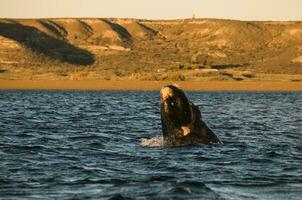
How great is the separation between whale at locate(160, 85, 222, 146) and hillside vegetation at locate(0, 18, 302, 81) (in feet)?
272

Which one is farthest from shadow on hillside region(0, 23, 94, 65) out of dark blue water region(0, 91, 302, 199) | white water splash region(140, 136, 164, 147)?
white water splash region(140, 136, 164, 147)

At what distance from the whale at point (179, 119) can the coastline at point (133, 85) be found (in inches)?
2979

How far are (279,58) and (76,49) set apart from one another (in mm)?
42867

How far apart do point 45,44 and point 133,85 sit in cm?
6758

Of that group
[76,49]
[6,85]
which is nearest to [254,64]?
[76,49]

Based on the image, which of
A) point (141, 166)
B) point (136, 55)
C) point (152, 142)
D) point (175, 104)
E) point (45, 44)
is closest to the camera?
point (141, 166)

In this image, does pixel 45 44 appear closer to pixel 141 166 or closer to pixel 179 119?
pixel 179 119

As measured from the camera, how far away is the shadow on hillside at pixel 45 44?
14988 cm

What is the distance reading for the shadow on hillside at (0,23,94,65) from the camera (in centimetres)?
14988

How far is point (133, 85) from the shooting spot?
98.1m

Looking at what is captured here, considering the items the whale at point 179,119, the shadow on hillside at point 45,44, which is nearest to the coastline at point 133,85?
the shadow on hillside at point 45,44

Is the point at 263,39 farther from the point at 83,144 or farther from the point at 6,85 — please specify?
the point at 83,144

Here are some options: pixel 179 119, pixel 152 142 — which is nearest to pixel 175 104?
pixel 179 119

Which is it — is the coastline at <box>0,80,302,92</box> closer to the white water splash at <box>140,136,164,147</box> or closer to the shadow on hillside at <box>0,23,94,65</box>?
the shadow on hillside at <box>0,23,94,65</box>
